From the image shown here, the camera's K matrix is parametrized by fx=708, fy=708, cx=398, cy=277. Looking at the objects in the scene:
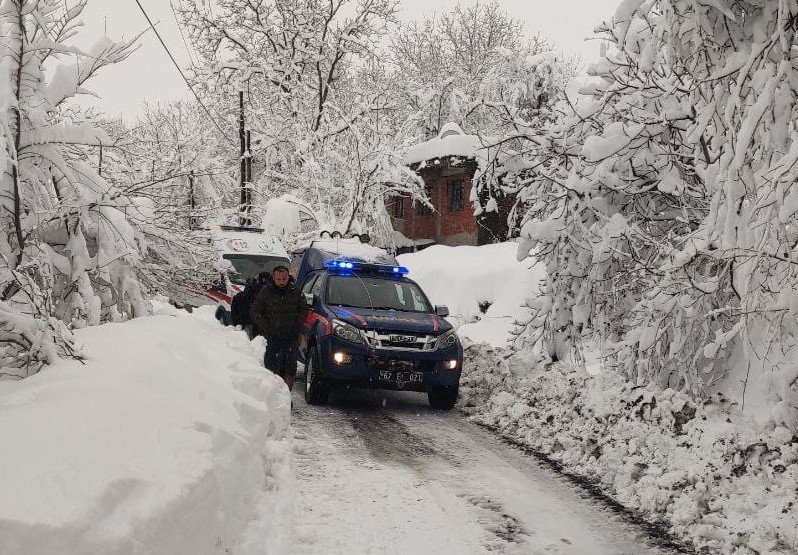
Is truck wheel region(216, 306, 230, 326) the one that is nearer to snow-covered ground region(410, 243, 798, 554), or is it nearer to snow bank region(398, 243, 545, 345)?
snow-covered ground region(410, 243, 798, 554)

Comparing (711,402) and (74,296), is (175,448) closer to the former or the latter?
(74,296)

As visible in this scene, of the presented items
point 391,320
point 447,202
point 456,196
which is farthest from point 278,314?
point 447,202

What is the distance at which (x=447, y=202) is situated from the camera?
35.0 metres

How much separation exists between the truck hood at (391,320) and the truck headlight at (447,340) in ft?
0.26

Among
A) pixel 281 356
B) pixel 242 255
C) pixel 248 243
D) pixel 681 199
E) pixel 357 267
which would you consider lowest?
pixel 281 356

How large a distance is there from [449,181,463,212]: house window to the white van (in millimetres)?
19066

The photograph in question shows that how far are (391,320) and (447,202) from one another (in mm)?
25942

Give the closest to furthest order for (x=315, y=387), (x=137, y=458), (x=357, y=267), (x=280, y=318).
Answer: (x=137, y=458), (x=280, y=318), (x=315, y=387), (x=357, y=267)

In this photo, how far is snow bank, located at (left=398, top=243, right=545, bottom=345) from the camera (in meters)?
19.0

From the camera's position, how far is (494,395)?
32.3ft

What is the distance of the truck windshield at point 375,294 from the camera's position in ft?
34.1

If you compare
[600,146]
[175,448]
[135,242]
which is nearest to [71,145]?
[135,242]

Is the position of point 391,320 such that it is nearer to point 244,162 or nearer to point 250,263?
point 250,263

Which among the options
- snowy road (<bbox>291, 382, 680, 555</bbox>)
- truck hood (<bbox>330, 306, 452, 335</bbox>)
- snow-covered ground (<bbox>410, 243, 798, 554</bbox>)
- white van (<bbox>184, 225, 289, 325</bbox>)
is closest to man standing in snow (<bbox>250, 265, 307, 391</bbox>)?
truck hood (<bbox>330, 306, 452, 335</bbox>)
